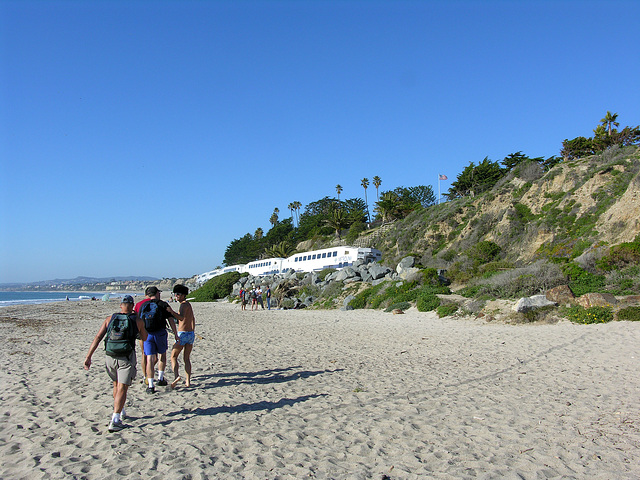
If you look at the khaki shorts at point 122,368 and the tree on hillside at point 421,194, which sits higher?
the tree on hillside at point 421,194

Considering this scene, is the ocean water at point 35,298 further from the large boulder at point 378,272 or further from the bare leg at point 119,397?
the bare leg at point 119,397

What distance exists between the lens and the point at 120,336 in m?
5.44

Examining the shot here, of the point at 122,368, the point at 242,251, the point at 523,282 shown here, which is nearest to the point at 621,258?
the point at 523,282

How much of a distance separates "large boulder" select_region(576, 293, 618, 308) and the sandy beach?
6.90 ft

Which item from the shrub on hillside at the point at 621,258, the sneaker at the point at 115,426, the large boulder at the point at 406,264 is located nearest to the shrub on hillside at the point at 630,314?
the shrub on hillside at the point at 621,258

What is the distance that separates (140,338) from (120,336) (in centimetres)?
51

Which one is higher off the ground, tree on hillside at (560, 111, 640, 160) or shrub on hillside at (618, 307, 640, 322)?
tree on hillside at (560, 111, 640, 160)

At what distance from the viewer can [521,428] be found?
18.2 ft

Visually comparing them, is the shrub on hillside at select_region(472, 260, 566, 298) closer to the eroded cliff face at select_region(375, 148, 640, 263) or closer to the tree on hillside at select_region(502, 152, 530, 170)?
the eroded cliff face at select_region(375, 148, 640, 263)

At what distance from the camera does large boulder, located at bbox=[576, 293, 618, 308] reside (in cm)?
1316

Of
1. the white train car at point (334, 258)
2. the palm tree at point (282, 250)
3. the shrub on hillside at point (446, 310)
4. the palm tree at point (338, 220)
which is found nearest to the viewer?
the shrub on hillside at point (446, 310)

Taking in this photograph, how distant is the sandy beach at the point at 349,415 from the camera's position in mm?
4512

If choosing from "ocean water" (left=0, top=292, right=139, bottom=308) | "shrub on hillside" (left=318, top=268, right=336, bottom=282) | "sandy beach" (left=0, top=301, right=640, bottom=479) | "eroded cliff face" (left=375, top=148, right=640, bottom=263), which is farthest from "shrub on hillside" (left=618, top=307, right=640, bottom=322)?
"ocean water" (left=0, top=292, right=139, bottom=308)

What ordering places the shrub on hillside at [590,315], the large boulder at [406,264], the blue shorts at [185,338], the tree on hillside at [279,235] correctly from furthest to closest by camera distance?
the tree on hillside at [279,235], the large boulder at [406,264], the shrub on hillside at [590,315], the blue shorts at [185,338]
